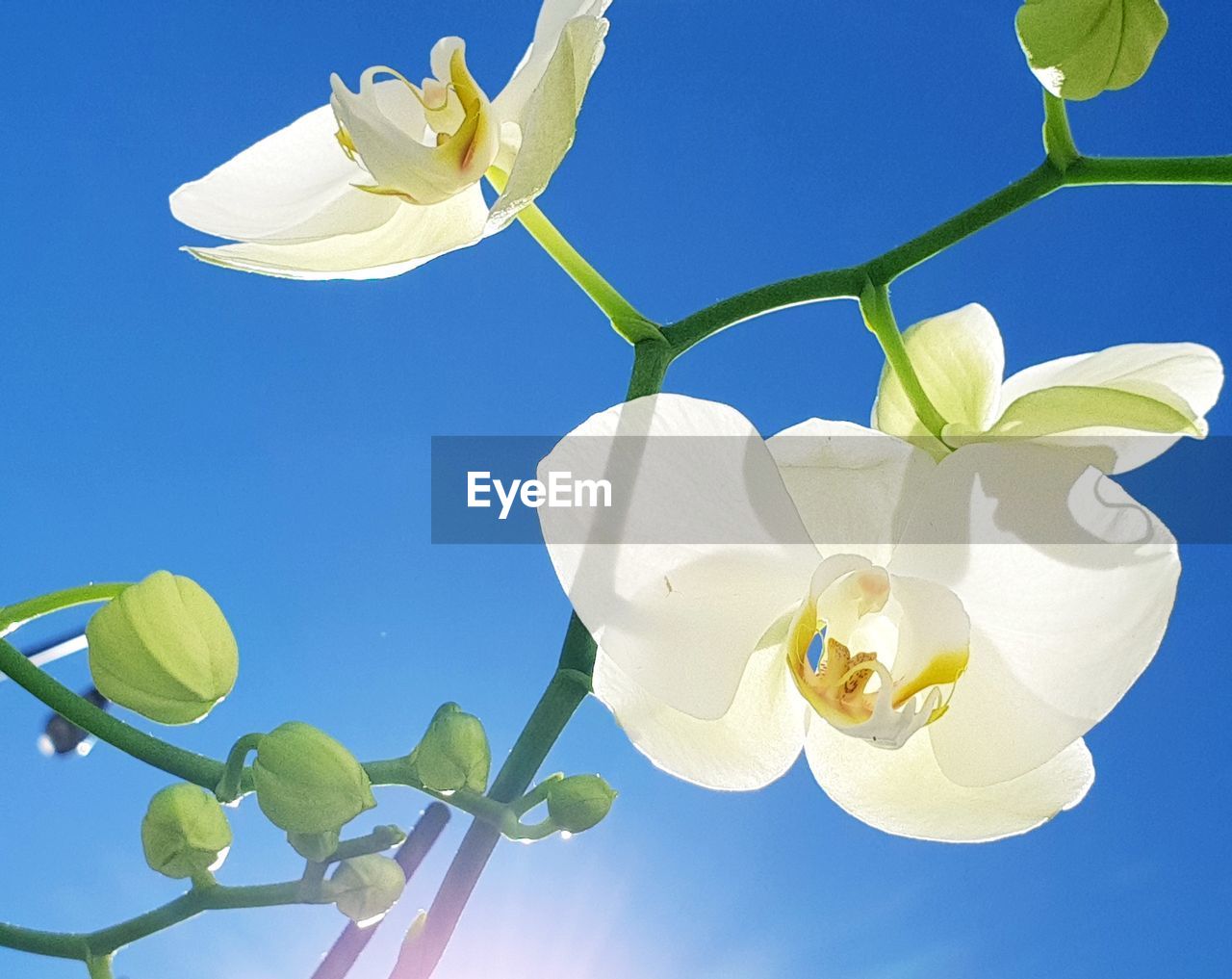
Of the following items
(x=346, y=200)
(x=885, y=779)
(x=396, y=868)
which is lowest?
(x=396, y=868)

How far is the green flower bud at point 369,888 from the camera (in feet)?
1.55

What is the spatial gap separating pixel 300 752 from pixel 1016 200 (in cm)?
34

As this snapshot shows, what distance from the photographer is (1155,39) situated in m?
0.44

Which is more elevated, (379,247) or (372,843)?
(379,247)

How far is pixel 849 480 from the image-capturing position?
1.53ft

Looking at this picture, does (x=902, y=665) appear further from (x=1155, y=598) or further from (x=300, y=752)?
(x=300, y=752)

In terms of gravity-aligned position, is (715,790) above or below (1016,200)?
below

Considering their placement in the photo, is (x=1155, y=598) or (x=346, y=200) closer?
(x=1155, y=598)

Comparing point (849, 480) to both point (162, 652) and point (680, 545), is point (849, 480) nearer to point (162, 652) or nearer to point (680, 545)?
point (680, 545)

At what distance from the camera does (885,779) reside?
1.64 feet

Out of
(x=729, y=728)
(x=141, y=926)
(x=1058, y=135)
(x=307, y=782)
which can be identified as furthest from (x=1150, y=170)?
(x=141, y=926)

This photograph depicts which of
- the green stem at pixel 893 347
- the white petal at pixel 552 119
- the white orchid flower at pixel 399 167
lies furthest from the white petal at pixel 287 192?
the green stem at pixel 893 347

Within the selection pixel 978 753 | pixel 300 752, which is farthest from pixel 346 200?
pixel 978 753

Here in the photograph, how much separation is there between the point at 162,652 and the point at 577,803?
16cm
